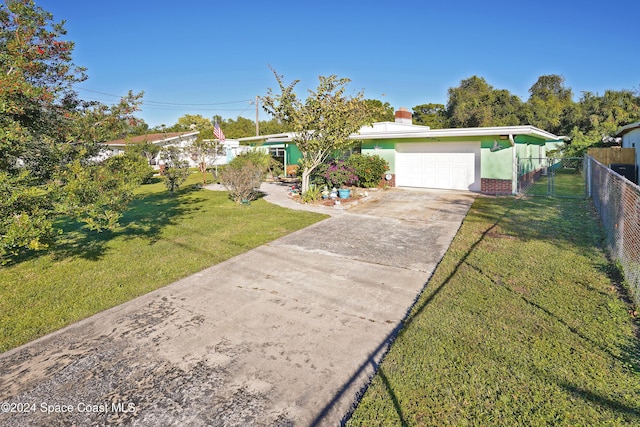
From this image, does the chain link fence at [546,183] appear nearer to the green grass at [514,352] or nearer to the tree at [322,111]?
the tree at [322,111]

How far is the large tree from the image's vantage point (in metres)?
4.52

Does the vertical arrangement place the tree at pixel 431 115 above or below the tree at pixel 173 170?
above

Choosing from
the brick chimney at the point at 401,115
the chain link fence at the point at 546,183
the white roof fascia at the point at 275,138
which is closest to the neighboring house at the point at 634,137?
the chain link fence at the point at 546,183

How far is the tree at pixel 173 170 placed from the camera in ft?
48.6

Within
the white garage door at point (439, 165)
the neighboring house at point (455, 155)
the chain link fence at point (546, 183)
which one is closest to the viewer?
the chain link fence at point (546, 183)

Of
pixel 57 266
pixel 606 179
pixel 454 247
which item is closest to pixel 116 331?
pixel 57 266

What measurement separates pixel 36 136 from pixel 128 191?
57.9 inches

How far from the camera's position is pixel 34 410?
285cm

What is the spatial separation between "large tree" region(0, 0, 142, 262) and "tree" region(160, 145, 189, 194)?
8723 mm

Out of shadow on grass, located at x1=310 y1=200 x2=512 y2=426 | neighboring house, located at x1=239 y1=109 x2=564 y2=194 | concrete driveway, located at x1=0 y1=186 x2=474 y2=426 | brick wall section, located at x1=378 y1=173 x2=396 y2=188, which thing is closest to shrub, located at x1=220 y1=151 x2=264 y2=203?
neighboring house, located at x1=239 y1=109 x2=564 y2=194

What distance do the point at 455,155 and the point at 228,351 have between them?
14.0m

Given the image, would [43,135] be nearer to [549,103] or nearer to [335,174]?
[335,174]

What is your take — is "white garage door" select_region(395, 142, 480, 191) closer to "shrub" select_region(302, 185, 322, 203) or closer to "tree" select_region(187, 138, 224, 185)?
"shrub" select_region(302, 185, 322, 203)

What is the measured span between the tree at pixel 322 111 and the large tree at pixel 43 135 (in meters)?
6.45
